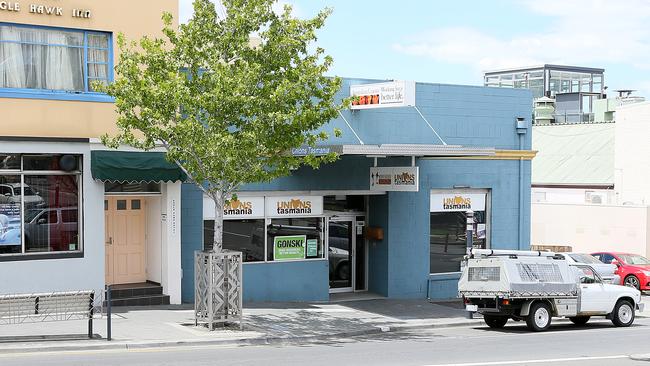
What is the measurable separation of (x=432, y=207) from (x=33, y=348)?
45.4 feet

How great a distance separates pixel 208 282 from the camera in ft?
57.7

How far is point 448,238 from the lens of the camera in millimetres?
26281

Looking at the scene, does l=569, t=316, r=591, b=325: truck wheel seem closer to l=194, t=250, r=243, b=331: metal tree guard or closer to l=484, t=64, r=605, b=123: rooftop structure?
l=194, t=250, r=243, b=331: metal tree guard

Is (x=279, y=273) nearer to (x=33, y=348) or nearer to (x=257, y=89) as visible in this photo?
(x=257, y=89)

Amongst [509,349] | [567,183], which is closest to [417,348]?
[509,349]

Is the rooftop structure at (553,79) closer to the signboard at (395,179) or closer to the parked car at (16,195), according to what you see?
the signboard at (395,179)

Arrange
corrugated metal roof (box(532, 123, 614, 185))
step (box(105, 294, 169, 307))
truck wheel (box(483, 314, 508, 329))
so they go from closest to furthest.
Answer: step (box(105, 294, 169, 307)) < truck wheel (box(483, 314, 508, 329)) < corrugated metal roof (box(532, 123, 614, 185))

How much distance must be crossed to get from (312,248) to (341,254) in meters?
1.70

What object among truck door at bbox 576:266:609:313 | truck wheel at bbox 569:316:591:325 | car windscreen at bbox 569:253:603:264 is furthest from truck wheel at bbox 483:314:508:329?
car windscreen at bbox 569:253:603:264

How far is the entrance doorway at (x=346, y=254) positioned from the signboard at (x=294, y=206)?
1.17m

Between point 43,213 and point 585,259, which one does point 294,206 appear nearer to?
point 43,213

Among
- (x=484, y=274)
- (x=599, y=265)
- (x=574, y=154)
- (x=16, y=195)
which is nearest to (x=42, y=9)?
(x=16, y=195)

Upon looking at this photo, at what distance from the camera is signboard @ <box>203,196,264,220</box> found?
22016 mm

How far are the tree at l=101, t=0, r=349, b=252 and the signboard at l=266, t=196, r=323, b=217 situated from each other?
15.0 ft
